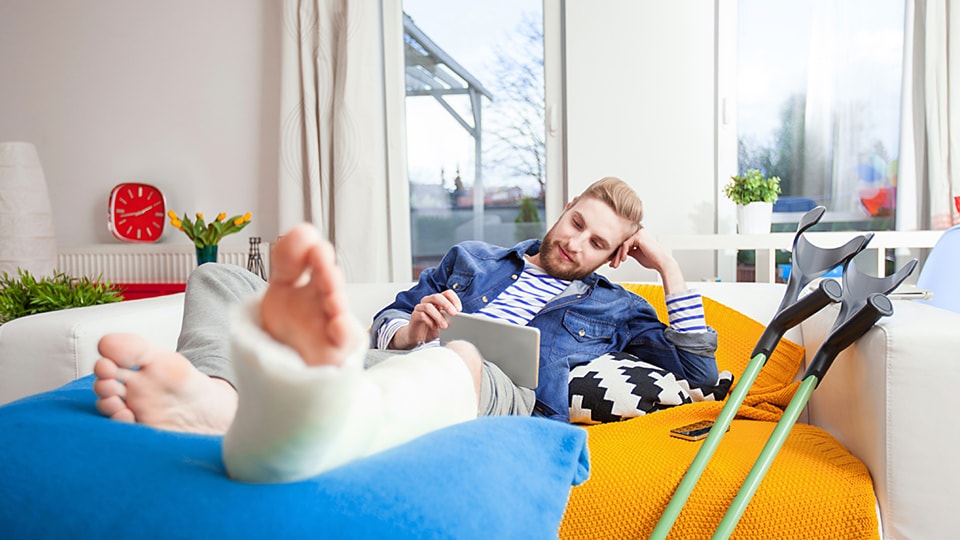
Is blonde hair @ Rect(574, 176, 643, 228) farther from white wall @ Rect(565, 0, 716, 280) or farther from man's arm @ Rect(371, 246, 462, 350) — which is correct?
white wall @ Rect(565, 0, 716, 280)

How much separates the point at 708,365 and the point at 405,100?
240cm

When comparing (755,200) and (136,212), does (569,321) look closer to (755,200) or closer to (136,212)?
(755,200)

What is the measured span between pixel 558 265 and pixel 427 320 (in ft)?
1.45

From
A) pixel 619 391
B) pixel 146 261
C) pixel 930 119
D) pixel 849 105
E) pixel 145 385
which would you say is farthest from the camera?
pixel 146 261

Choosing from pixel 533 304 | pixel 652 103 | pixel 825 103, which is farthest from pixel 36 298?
pixel 825 103

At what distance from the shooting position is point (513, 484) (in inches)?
27.6

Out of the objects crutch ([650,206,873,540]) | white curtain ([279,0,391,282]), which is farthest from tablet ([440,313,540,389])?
white curtain ([279,0,391,282])

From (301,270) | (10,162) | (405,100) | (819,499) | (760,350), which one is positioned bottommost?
(819,499)

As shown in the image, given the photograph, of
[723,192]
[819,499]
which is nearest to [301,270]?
[819,499]

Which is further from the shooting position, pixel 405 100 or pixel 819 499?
pixel 405 100

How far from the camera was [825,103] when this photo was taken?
309 cm

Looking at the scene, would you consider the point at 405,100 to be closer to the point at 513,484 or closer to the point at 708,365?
the point at 708,365

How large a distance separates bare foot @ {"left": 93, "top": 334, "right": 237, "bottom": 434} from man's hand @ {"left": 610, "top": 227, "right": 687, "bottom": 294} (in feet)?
3.44

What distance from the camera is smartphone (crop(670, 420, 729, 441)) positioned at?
1.30 metres
